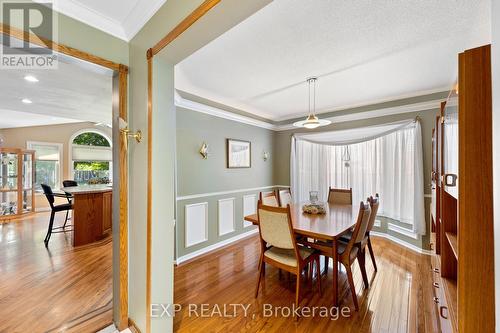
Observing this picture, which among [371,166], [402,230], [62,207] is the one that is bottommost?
[402,230]

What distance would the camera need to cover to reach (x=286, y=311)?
202 centimetres

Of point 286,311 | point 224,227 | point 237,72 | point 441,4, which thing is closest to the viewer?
point 441,4

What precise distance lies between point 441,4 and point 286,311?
2.80m

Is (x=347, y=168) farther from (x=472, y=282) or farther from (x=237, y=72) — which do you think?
(x=472, y=282)

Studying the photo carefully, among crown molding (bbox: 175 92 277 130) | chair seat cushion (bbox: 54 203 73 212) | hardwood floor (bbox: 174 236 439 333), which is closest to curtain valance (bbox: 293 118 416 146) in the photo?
crown molding (bbox: 175 92 277 130)

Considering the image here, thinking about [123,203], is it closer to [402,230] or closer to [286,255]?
[286,255]

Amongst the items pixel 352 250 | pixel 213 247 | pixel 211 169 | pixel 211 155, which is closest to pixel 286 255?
pixel 352 250

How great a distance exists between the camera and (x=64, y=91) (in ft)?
9.62

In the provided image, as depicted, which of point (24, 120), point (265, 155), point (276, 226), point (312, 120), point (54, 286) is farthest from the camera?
point (24, 120)

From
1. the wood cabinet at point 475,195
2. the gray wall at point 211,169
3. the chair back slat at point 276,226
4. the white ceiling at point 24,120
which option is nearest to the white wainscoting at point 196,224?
the gray wall at point 211,169

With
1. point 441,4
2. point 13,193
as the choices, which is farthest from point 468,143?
point 13,193

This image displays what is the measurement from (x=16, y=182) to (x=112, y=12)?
677 cm

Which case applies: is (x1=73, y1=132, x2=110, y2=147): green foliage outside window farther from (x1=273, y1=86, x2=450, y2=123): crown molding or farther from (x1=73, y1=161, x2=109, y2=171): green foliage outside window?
(x1=273, y1=86, x2=450, y2=123): crown molding

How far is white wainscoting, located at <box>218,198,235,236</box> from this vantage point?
3.78m
